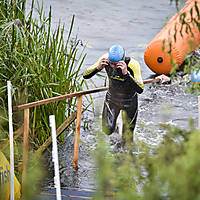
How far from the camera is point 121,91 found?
5.55 meters

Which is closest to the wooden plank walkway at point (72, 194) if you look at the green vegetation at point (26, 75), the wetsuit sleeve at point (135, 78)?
the green vegetation at point (26, 75)

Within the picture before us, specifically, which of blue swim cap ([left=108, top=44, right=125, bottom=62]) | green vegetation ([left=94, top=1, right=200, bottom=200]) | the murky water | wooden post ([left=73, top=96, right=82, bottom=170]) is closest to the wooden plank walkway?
the murky water

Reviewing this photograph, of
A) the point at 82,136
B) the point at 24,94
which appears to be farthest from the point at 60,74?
the point at 82,136

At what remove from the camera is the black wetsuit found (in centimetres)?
530

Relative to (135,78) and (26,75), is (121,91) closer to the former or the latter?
(135,78)

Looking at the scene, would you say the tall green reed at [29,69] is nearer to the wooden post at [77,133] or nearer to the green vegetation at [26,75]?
the green vegetation at [26,75]

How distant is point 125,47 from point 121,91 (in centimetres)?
915

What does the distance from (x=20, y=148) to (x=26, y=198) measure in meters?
2.84

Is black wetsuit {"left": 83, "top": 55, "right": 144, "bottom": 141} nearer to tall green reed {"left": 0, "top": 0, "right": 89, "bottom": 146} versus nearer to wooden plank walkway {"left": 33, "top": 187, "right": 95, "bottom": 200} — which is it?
tall green reed {"left": 0, "top": 0, "right": 89, "bottom": 146}

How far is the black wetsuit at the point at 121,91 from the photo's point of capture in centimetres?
530

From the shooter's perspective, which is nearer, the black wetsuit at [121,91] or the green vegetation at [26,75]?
the green vegetation at [26,75]

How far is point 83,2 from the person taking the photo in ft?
67.1

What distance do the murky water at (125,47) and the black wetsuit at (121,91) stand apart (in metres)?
0.29

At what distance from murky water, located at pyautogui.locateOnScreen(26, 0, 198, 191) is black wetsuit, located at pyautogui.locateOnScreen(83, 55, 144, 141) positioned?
0.95 feet
